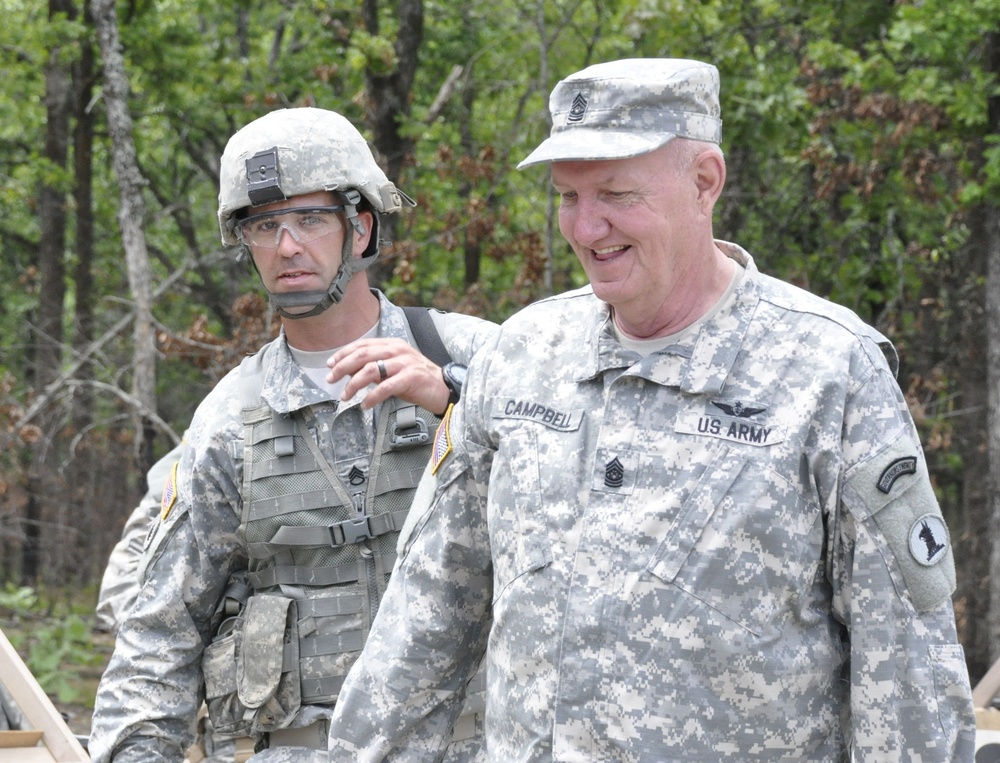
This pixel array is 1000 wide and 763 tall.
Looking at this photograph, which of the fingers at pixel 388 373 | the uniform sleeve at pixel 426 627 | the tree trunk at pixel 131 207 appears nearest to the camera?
the uniform sleeve at pixel 426 627

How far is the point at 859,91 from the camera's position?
31.3 feet

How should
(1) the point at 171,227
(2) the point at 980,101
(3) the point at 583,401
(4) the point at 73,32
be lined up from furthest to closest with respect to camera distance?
1. (1) the point at 171,227
2. (4) the point at 73,32
3. (2) the point at 980,101
4. (3) the point at 583,401

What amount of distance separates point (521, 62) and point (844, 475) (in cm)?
1092

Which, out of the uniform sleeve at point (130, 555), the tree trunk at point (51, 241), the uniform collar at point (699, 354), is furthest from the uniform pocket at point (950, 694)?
the tree trunk at point (51, 241)

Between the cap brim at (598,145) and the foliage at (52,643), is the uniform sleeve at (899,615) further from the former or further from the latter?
the foliage at (52,643)

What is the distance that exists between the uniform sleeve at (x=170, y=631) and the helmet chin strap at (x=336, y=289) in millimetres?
446

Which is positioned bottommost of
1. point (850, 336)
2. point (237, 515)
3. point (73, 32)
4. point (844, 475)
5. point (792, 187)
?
point (237, 515)

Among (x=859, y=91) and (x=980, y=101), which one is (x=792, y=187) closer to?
(x=859, y=91)

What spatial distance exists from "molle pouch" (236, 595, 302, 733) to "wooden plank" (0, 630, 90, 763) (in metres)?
1.63

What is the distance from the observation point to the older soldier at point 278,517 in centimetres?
357

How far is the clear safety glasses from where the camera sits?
3658 millimetres

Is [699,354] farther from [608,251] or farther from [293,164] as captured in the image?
[293,164]

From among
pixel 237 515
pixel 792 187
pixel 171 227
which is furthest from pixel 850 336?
pixel 171 227

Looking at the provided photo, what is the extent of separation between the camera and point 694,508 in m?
2.30
